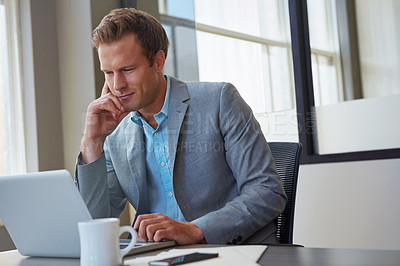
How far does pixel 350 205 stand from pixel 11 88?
2.39 m

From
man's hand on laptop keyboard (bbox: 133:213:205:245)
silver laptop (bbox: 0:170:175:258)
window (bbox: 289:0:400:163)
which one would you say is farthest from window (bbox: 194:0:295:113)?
silver laptop (bbox: 0:170:175:258)

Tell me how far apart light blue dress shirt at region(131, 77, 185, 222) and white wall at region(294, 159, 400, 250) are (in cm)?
137

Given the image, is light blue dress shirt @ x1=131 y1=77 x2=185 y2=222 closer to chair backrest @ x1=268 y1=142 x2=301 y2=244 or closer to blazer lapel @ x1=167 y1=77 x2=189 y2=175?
blazer lapel @ x1=167 y1=77 x2=189 y2=175

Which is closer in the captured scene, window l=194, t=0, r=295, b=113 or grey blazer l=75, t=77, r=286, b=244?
grey blazer l=75, t=77, r=286, b=244

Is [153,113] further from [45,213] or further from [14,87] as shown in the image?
[14,87]

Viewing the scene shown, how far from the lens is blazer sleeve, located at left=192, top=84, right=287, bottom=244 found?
136cm

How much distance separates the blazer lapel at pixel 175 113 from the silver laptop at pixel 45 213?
490 mm

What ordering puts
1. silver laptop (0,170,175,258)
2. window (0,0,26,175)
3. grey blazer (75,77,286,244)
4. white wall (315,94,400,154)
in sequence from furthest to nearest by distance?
window (0,0,26,175)
white wall (315,94,400,154)
grey blazer (75,77,286,244)
silver laptop (0,170,175,258)

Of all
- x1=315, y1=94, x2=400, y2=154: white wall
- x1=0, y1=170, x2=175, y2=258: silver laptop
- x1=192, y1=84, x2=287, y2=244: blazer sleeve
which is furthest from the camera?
x1=315, y1=94, x2=400, y2=154: white wall

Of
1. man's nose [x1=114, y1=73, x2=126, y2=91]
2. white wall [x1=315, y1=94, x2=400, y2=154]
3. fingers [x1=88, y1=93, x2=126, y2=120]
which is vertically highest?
man's nose [x1=114, y1=73, x2=126, y2=91]

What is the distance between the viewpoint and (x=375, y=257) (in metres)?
0.88

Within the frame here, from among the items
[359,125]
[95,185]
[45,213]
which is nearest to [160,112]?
[95,185]

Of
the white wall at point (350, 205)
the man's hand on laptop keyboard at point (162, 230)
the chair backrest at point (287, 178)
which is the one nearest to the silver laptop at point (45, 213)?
the man's hand on laptop keyboard at point (162, 230)

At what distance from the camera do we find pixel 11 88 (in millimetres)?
3482
